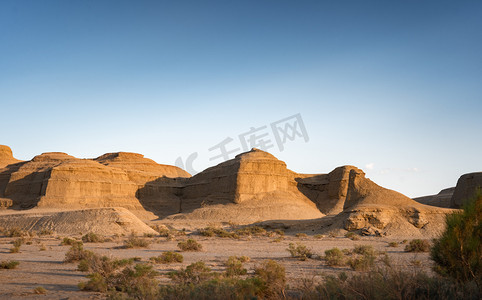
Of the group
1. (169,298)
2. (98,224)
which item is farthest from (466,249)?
(98,224)

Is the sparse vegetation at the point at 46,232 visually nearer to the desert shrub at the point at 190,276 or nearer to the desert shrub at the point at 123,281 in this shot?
the desert shrub at the point at 123,281

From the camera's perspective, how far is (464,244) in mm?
6980

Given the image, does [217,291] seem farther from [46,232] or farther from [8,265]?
[46,232]

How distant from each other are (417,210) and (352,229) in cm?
575

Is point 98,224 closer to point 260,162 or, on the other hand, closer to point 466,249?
point 466,249

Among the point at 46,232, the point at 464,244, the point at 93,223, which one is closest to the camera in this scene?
the point at 464,244

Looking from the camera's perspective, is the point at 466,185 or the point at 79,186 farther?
the point at 79,186

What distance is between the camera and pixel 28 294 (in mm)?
9250

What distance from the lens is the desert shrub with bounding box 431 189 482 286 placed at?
6852 millimetres

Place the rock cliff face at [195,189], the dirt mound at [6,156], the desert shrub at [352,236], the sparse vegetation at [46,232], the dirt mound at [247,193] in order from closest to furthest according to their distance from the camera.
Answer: the desert shrub at [352,236] < the sparse vegetation at [46,232] < the dirt mound at [247,193] < the rock cliff face at [195,189] < the dirt mound at [6,156]

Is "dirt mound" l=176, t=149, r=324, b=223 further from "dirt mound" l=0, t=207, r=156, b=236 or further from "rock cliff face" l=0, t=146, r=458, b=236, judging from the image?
"dirt mound" l=0, t=207, r=156, b=236

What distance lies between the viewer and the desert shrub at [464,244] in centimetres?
685

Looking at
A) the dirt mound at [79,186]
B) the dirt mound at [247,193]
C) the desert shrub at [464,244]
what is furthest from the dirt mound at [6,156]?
the desert shrub at [464,244]

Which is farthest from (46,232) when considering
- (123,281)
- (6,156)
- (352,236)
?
(6,156)
